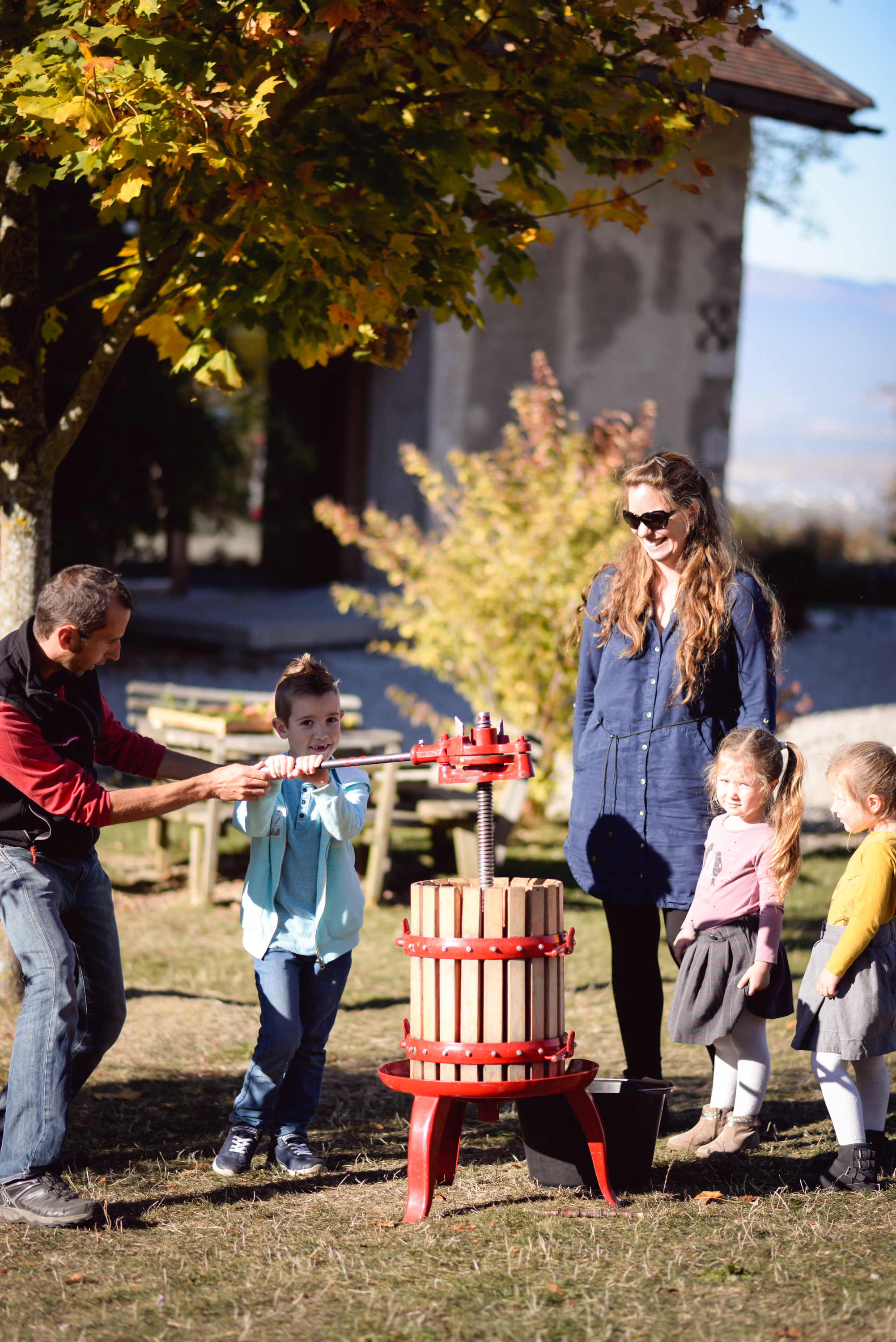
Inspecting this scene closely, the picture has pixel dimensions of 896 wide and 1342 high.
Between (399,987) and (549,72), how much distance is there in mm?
4014

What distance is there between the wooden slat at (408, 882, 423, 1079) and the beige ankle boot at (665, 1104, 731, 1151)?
111 centimetres

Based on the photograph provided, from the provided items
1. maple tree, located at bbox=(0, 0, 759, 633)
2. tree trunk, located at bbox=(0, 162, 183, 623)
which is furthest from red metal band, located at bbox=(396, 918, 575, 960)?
tree trunk, located at bbox=(0, 162, 183, 623)

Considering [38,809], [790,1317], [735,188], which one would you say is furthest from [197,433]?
[790,1317]

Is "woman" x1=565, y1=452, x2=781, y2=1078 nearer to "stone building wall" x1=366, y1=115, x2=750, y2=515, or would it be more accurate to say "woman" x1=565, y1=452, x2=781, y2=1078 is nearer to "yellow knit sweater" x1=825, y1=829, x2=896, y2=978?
"yellow knit sweater" x1=825, y1=829, x2=896, y2=978

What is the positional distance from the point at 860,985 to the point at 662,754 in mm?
875

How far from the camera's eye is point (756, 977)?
13.2ft

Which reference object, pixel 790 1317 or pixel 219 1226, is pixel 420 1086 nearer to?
pixel 219 1226

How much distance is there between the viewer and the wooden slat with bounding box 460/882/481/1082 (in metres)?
3.56

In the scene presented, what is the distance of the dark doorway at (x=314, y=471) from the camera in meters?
16.8

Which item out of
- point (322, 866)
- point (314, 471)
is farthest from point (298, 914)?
point (314, 471)

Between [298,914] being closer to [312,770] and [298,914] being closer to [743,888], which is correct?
[312,770]

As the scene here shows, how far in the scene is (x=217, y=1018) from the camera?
19.1ft

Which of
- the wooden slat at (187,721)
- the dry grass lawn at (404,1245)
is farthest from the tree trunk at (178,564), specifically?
the dry grass lawn at (404,1245)

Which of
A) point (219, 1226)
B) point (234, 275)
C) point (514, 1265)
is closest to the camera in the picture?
point (514, 1265)
